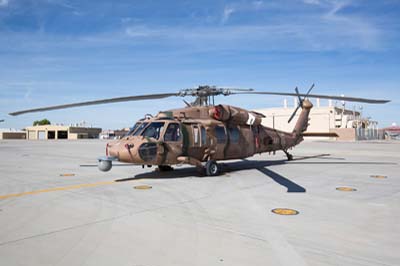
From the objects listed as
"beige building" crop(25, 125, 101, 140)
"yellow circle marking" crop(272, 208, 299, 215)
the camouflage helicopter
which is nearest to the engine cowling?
the camouflage helicopter

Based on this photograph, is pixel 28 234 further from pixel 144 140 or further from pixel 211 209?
pixel 144 140

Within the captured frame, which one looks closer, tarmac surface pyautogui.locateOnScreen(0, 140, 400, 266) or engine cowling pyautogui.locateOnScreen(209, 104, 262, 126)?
tarmac surface pyautogui.locateOnScreen(0, 140, 400, 266)

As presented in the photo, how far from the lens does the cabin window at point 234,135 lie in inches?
524

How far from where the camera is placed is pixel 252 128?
1462 centimetres

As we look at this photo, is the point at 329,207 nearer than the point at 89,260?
No

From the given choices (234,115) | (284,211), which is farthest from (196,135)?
(284,211)

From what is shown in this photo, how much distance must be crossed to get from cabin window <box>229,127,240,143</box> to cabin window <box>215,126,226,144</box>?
1.44ft

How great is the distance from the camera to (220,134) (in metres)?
12.9

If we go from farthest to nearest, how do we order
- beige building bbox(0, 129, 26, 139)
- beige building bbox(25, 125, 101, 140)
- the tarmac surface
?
1. beige building bbox(0, 129, 26, 139)
2. beige building bbox(25, 125, 101, 140)
3. the tarmac surface

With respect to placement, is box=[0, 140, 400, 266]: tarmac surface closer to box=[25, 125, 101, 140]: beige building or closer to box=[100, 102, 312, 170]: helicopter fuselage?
box=[100, 102, 312, 170]: helicopter fuselage

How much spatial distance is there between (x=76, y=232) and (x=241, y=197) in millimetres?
4314

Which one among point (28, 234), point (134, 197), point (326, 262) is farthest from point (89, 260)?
point (134, 197)

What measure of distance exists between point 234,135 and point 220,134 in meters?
0.88

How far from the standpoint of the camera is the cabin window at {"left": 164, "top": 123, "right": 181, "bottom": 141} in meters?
11.3
